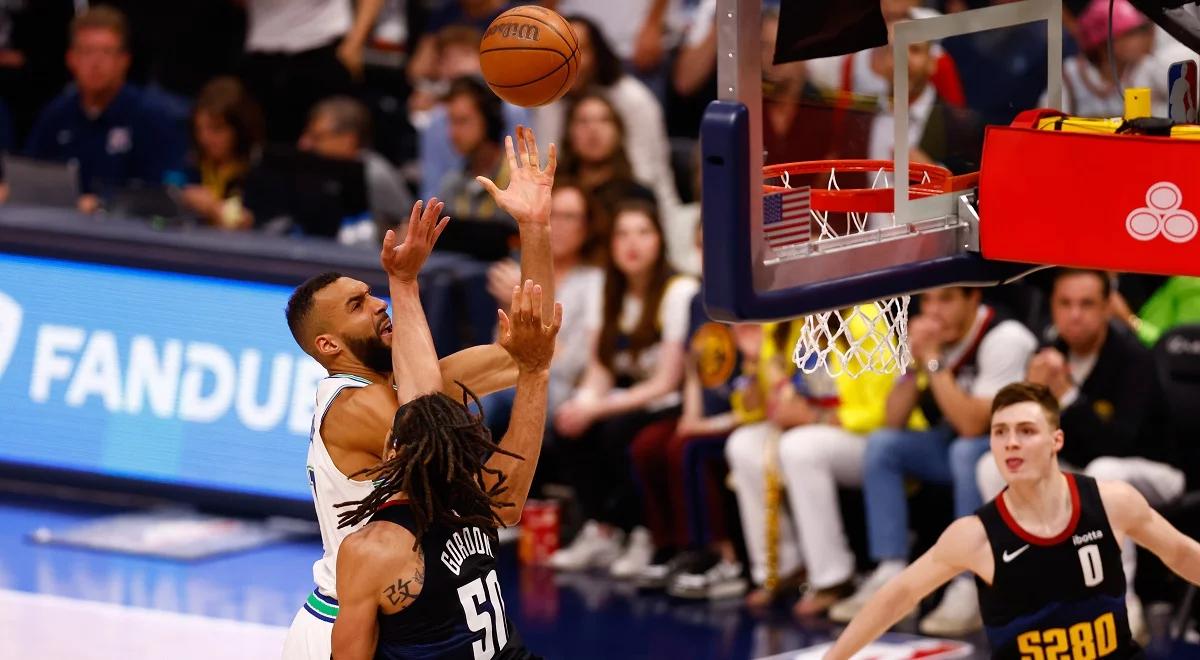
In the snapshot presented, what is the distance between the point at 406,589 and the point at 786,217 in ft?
4.51

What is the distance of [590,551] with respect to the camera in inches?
377

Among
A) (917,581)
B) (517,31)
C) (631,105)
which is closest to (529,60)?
(517,31)

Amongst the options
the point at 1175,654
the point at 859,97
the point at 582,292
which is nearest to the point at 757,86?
the point at 859,97

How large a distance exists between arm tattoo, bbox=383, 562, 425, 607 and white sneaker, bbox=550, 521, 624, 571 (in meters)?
4.47

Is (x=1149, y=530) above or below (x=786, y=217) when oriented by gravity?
below

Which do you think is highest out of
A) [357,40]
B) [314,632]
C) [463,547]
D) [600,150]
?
[357,40]

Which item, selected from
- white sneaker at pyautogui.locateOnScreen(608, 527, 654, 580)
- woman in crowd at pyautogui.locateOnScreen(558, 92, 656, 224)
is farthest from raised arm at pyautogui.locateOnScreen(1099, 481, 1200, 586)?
woman in crowd at pyautogui.locateOnScreen(558, 92, 656, 224)

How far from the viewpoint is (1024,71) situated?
6.34m

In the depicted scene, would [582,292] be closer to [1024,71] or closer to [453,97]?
[453,97]

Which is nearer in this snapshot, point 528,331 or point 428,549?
point 428,549

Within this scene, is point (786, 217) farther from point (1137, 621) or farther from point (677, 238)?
point (677, 238)

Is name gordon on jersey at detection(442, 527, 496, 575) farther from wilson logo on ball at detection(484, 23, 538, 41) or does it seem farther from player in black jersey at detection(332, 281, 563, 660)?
wilson logo on ball at detection(484, 23, 538, 41)

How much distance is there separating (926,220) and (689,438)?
3815 millimetres

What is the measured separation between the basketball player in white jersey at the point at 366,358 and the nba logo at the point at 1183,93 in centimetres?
178
